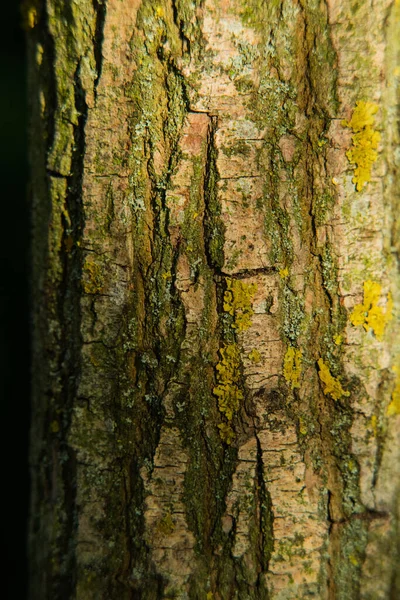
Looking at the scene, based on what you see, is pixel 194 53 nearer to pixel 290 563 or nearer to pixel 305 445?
pixel 305 445

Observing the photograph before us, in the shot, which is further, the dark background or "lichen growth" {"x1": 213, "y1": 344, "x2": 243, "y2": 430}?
the dark background

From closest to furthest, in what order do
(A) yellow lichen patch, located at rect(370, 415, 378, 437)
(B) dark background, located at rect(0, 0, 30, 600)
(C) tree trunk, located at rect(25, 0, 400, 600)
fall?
(C) tree trunk, located at rect(25, 0, 400, 600) → (A) yellow lichen patch, located at rect(370, 415, 378, 437) → (B) dark background, located at rect(0, 0, 30, 600)

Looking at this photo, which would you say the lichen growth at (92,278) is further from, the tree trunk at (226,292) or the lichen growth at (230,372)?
the lichen growth at (230,372)

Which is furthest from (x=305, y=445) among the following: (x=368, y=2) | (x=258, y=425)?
(x=368, y=2)

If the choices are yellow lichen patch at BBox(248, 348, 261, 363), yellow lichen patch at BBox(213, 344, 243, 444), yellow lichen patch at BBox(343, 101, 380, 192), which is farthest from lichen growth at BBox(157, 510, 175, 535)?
yellow lichen patch at BBox(343, 101, 380, 192)

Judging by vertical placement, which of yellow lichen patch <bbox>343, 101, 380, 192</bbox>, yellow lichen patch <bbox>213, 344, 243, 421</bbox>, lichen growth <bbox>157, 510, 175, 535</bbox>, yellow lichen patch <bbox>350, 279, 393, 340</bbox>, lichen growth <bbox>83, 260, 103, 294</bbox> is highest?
yellow lichen patch <bbox>343, 101, 380, 192</bbox>

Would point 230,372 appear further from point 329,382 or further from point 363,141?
point 363,141

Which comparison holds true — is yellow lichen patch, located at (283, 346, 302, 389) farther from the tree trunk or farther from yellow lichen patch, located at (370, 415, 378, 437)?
yellow lichen patch, located at (370, 415, 378, 437)

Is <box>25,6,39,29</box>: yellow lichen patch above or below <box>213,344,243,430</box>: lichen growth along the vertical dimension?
above
